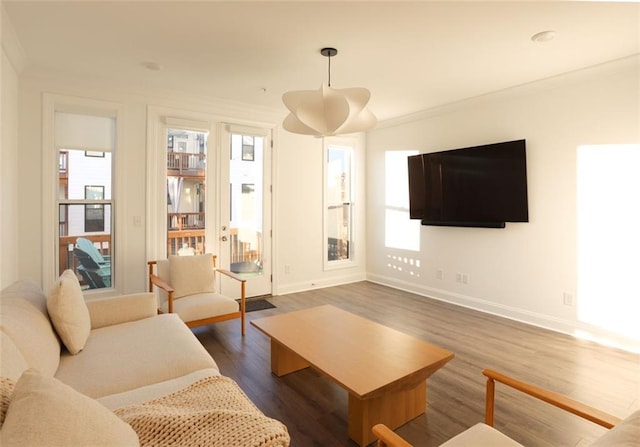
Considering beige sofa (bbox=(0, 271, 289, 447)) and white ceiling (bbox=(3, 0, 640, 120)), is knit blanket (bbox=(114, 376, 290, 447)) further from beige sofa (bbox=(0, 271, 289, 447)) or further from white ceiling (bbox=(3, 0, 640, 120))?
white ceiling (bbox=(3, 0, 640, 120))

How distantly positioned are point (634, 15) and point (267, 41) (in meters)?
2.73

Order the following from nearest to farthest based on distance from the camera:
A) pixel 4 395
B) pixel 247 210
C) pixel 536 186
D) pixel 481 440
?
pixel 4 395
pixel 481 440
pixel 536 186
pixel 247 210

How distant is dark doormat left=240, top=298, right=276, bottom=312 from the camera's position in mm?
4438

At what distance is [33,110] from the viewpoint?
354 cm

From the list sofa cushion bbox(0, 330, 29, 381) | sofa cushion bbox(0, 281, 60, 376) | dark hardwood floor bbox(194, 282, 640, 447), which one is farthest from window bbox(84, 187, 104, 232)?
sofa cushion bbox(0, 330, 29, 381)

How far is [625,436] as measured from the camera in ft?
2.80

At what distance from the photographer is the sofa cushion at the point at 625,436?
2.72 ft

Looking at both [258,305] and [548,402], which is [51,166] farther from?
[548,402]

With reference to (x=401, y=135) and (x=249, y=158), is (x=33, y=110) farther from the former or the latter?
(x=401, y=135)

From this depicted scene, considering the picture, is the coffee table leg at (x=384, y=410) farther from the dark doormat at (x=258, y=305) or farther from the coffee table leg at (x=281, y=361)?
the dark doormat at (x=258, y=305)

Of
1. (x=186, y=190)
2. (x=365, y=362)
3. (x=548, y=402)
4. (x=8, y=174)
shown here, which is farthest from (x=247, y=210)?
(x=548, y=402)

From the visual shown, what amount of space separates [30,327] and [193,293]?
6.19 feet

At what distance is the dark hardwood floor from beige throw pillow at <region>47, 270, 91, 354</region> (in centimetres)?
110

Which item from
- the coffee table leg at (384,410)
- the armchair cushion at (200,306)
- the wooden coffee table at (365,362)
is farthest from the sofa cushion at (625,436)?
the armchair cushion at (200,306)
